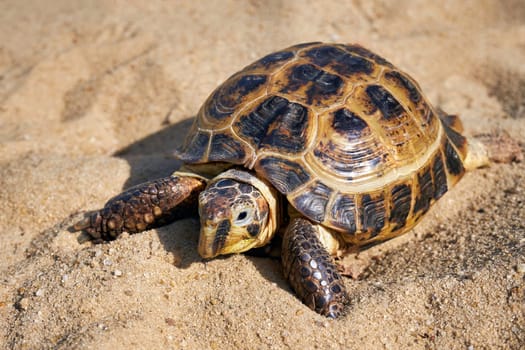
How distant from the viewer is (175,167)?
4.46 metres

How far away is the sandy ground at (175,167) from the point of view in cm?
291

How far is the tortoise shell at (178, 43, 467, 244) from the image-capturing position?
10.8 feet

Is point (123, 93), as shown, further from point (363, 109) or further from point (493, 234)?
point (493, 234)

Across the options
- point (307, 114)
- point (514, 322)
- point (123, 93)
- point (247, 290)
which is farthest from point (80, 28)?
point (514, 322)

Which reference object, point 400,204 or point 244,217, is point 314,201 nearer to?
point 244,217

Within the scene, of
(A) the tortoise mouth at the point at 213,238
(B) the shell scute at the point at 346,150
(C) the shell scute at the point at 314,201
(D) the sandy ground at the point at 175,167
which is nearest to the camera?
(D) the sandy ground at the point at 175,167

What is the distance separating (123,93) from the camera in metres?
5.61

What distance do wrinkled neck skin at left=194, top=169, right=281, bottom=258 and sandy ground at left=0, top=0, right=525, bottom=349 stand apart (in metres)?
0.18

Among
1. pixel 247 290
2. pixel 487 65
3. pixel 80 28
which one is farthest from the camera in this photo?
pixel 80 28

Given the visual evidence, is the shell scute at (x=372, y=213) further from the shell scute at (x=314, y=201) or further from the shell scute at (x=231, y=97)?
the shell scute at (x=231, y=97)

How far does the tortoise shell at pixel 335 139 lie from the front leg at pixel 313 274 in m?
0.17

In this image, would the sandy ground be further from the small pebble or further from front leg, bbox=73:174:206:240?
front leg, bbox=73:174:206:240

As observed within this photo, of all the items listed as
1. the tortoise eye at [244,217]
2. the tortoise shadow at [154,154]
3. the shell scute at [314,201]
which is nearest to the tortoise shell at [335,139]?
the shell scute at [314,201]

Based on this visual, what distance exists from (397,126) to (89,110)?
131 inches
